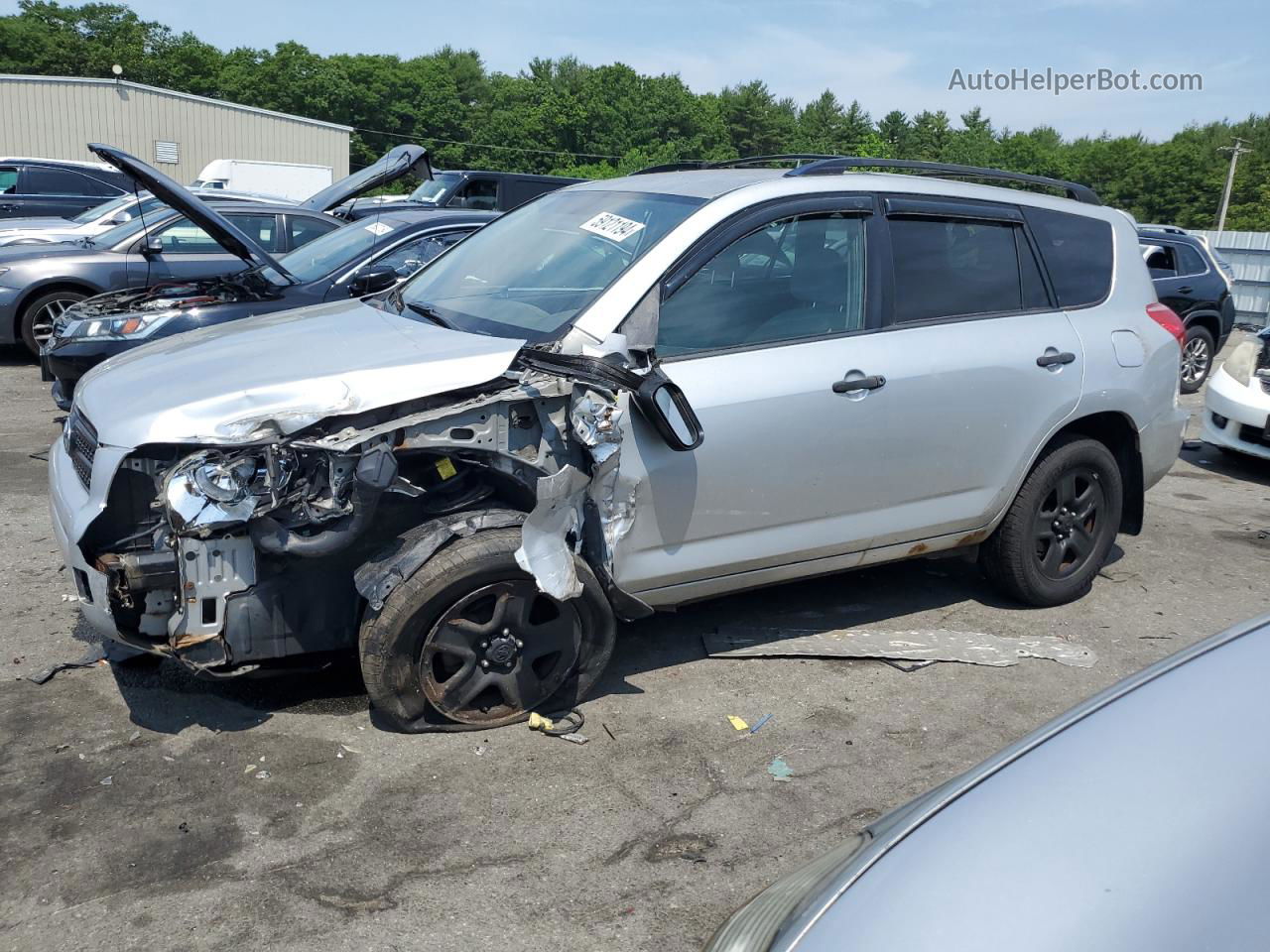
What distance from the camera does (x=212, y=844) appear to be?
10.2 ft

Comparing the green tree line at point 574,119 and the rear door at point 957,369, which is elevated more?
the green tree line at point 574,119

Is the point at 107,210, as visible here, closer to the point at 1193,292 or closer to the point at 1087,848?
the point at 1193,292

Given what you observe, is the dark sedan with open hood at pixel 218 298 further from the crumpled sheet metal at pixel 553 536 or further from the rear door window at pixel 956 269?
the crumpled sheet metal at pixel 553 536

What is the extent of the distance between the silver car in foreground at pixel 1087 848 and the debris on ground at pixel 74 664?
3.12 meters

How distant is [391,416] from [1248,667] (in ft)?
7.99

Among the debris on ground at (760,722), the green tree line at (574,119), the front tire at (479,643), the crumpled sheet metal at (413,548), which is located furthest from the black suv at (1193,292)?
the green tree line at (574,119)

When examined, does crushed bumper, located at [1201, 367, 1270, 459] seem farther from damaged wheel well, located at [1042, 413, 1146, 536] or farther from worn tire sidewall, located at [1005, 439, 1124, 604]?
worn tire sidewall, located at [1005, 439, 1124, 604]

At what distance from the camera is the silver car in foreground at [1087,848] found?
146 cm

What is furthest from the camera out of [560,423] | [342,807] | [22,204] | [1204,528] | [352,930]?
[22,204]

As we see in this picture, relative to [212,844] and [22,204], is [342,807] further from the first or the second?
[22,204]

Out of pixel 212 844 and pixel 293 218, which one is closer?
pixel 212 844

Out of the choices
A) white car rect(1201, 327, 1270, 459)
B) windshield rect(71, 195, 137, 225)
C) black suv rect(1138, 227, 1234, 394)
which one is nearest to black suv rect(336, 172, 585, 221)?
windshield rect(71, 195, 137, 225)

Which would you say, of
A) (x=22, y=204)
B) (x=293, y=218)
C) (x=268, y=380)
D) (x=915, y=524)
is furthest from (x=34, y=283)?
(x=915, y=524)

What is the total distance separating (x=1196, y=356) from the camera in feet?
42.0
